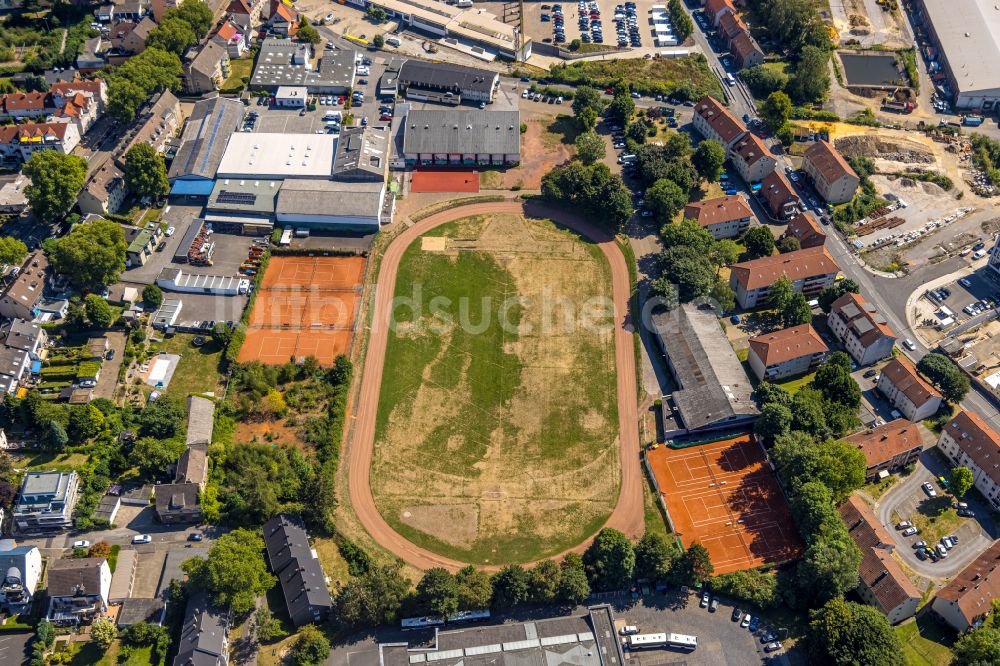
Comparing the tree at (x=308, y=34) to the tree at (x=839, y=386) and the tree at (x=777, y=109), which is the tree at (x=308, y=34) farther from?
the tree at (x=839, y=386)

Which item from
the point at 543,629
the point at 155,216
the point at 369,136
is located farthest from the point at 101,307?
the point at 543,629

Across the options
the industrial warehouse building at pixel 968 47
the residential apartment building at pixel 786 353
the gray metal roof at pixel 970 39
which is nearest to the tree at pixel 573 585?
the residential apartment building at pixel 786 353

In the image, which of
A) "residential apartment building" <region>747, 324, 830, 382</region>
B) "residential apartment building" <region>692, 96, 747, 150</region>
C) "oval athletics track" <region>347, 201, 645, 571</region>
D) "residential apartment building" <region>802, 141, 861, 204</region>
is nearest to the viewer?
"oval athletics track" <region>347, 201, 645, 571</region>

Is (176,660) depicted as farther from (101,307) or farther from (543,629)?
(101,307)

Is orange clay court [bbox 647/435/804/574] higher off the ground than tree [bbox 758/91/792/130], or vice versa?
tree [bbox 758/91/792/130]

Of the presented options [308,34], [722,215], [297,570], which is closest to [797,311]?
[722,215]

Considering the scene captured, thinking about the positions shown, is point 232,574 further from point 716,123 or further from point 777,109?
point 777,109

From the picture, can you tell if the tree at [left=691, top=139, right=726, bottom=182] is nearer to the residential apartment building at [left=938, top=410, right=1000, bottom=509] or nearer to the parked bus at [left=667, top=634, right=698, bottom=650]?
the residential apartment building at [left=938, top=410, right=1000, bottom=509]

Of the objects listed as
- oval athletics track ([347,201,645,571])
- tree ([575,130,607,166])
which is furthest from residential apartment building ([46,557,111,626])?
tree ([575,130,607,166])
